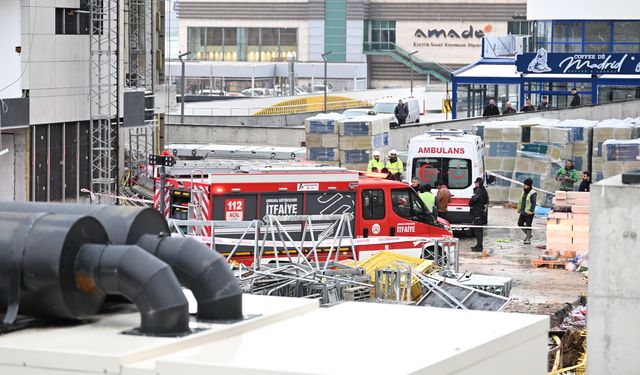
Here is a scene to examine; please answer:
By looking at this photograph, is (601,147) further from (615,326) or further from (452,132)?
(615,326)

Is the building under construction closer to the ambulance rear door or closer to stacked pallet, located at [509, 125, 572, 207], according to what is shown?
the ambulance rear door

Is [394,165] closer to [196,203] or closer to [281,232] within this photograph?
[196,203]

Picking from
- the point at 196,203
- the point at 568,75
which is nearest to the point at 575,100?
the point at 568,75

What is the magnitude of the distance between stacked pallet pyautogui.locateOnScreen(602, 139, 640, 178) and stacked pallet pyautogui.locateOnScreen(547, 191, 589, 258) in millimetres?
5929

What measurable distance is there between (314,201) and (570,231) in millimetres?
5637

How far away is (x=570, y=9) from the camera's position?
174 feet

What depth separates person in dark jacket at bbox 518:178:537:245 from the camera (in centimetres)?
2998

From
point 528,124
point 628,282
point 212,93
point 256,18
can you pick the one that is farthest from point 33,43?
point 256,18

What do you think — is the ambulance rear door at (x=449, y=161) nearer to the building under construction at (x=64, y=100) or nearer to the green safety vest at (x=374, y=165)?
the green safety vest at (x=374, y=165)

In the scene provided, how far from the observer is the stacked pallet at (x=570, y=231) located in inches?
1078

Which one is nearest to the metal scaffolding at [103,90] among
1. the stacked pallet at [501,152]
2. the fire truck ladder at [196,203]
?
the stacked pallet at [501,152]

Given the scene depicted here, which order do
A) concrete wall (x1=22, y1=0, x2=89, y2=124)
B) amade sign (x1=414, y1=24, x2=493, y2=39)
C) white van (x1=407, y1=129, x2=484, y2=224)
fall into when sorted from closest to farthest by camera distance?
concrete wall (x1=22, y1=0, x2=89, y2=124)
white van (x1=407, y1=129, x2=484, y2=224)
amade sign (x1=414, y1=24, x2=493, y2=39)

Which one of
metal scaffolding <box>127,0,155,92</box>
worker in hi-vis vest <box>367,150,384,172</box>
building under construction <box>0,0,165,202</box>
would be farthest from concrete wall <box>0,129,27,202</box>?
metal scaffolding <box>127,0,155,92</box>

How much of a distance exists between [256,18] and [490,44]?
198 feet
